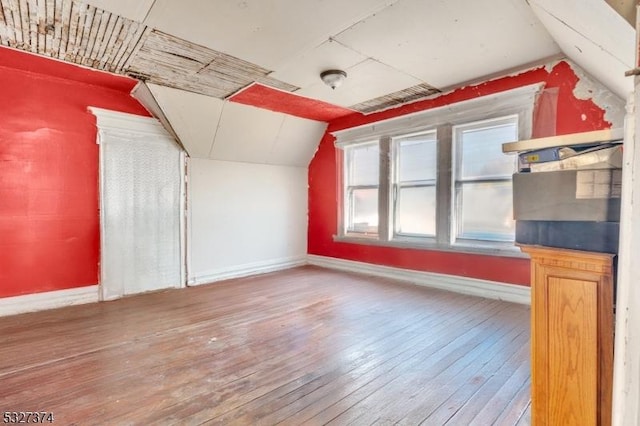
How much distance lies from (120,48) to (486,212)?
3.93 metres

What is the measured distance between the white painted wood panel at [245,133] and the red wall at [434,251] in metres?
1.03

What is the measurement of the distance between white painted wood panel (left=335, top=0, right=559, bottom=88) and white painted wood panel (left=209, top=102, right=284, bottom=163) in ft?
6.32

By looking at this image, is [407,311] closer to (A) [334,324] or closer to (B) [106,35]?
(A) [334,324]

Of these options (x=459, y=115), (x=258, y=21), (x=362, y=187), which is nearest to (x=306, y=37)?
(x=258, y=21)

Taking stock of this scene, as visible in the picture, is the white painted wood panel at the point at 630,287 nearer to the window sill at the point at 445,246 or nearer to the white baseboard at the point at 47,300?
the window sill at the point at 445,246

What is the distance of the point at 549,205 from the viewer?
113cm

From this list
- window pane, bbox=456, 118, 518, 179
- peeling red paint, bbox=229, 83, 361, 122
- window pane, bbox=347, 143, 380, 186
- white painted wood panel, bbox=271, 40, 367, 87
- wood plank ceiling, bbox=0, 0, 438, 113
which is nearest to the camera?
wood plank ceiling, bbox=0, 0, 438, 113

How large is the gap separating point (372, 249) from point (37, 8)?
13.5ft

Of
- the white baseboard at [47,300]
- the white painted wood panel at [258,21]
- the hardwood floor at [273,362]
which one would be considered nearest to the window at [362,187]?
the hardwood floor at [273,362]

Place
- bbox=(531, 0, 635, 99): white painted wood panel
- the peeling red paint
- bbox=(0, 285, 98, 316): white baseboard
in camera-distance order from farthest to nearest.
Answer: the peeling red paint < bbox=(0, 285, 98, 316): white baseboard < bbox=(531, 0, 635, 99): white painted wood panel

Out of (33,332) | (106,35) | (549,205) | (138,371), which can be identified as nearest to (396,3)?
(549,205)

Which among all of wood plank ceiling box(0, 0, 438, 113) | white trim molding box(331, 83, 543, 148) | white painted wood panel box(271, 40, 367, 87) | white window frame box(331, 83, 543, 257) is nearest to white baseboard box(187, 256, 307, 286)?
white window frame box(331, 83, 543, 257)

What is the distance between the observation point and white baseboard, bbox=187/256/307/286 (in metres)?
4.34

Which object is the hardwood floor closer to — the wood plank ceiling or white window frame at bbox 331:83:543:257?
white window frame at bbox 331:83:543:257
